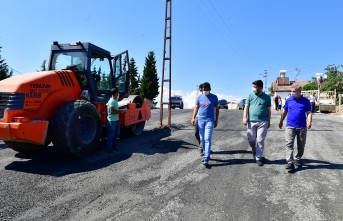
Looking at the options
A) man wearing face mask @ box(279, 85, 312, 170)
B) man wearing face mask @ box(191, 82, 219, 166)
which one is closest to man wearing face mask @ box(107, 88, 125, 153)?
man wearing face mask @ box(191, 82, 219, 166)

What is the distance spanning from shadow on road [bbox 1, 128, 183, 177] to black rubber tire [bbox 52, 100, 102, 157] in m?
0.27

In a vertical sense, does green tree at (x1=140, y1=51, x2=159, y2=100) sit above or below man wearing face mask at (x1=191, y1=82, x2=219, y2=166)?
above

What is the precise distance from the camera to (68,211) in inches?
168

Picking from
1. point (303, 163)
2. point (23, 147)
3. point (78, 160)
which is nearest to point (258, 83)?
point (303, 163)

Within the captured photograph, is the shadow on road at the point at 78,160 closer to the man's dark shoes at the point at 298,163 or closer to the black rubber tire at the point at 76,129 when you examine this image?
the black rubber tire at the point at 76,129

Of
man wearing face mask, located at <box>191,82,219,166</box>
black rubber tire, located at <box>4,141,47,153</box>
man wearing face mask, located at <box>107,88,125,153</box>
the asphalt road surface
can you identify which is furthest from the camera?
man wearing face mask, located at <box>107,88,125,153</box>

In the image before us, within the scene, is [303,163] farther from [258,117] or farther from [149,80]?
[149,80]

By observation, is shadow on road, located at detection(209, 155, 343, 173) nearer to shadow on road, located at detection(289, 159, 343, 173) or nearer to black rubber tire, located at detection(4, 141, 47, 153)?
shadow on road, located at detection(289, 159, 343, 173)

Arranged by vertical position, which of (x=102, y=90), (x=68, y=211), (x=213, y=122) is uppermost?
(x=102, y=90)

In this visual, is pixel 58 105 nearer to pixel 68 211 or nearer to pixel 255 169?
pixel 68 211

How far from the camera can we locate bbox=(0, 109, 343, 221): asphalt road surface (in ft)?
13.9

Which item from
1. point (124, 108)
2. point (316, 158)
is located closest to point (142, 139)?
point (124, 108)

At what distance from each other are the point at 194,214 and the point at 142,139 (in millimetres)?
5687

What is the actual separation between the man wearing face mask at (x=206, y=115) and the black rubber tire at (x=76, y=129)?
2.63 metres
